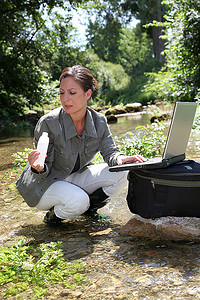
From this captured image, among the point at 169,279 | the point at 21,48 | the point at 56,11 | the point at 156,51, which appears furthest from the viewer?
the point at 156,51

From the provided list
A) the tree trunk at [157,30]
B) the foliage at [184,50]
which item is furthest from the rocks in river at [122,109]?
the tree trunk at [157,30]

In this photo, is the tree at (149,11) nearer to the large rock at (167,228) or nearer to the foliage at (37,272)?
the large rock at (167,228)

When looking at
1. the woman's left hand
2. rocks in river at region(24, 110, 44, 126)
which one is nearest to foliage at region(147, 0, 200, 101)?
rocks in river at region(24, 110, 44, 126)

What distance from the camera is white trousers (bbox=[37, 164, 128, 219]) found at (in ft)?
9.29

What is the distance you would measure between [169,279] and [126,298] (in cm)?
31

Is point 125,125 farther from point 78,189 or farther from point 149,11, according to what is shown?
point 149,11

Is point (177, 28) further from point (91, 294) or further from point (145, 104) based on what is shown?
point (145, 104)

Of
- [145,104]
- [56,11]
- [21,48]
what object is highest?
[56,11]

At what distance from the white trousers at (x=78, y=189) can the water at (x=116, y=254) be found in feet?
0.75

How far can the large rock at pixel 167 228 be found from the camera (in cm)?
266

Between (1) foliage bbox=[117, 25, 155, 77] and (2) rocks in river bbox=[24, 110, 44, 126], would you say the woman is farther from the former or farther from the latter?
(1) foliage bbox=[117, 25, 155, 77]

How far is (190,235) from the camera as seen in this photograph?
2650mm

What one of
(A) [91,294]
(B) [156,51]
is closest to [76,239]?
(A) [91,294]

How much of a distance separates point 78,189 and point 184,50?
9.01m
